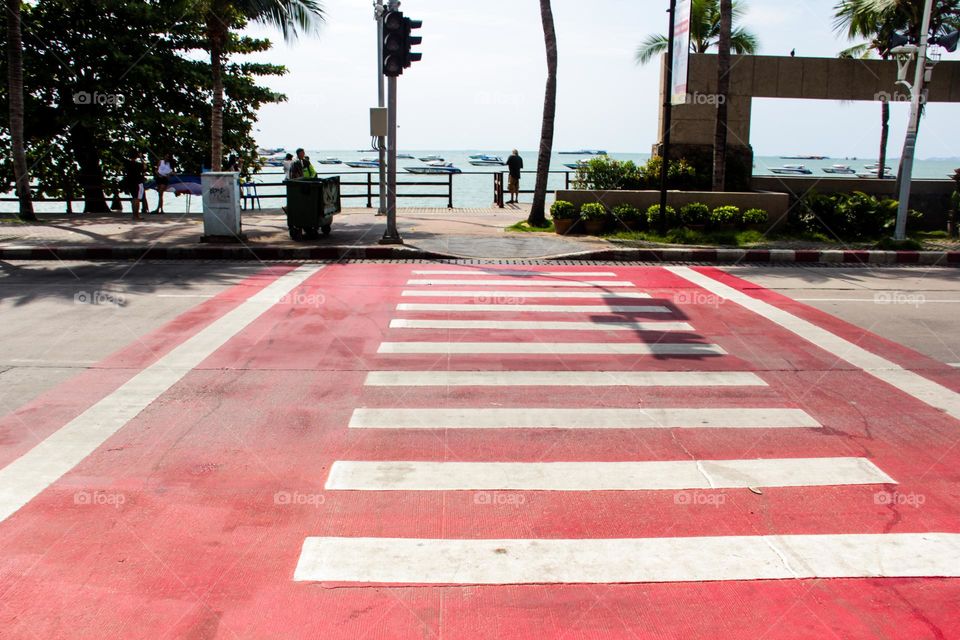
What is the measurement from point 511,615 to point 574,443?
2.48m

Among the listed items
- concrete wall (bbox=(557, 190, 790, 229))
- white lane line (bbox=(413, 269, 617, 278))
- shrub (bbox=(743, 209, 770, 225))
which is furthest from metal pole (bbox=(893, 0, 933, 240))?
white lane line (bbox=(413, 269, 617, 278))

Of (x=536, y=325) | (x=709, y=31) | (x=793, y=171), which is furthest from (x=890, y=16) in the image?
(x=793, y=171)

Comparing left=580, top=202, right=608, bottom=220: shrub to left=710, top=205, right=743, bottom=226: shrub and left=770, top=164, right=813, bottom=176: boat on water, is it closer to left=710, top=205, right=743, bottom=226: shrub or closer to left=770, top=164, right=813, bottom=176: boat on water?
left=710, top=205, right=743, bottom=226: shrub

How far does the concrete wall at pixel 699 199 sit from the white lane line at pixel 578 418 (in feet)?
40.3

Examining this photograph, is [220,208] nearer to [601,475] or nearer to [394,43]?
[394,43]

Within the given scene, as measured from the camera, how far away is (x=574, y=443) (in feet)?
21.7

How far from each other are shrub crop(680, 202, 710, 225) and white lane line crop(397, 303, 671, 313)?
749 cm

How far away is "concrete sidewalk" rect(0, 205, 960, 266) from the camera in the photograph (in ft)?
52.7

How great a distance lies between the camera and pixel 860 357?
922 centimetres

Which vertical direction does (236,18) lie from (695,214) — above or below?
above

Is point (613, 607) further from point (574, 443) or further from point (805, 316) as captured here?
point (805, 316)

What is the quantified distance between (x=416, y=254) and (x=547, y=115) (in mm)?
6120

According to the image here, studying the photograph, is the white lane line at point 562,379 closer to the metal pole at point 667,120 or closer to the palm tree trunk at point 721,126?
the metal pole at point 667,120

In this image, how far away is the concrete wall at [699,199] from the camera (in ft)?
62.7
